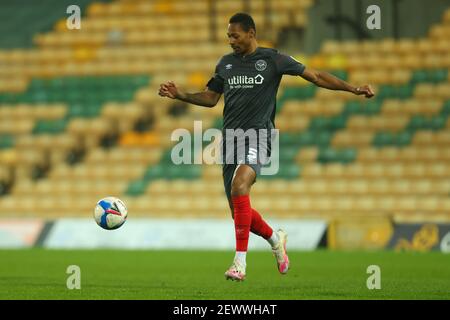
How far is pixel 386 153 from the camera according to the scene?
18.7m

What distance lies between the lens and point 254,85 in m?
8.48

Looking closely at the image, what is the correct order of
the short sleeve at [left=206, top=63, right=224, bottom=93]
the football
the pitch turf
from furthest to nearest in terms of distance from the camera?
the football, the short sleeve at [left=206, top=63, right=224, bottom=93], the pitch turf

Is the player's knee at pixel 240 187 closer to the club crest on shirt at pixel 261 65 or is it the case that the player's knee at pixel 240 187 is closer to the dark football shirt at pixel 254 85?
the dark football shirt at pixel 254 85

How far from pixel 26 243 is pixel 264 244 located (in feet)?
13.7

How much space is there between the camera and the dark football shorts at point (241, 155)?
8422 millimetres

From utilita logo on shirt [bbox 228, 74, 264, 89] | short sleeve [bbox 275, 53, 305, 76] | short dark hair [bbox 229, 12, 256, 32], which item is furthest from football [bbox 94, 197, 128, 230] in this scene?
short dark hair [bbox 229, 12, 256, 32]

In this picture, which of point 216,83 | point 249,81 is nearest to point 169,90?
point 216,83

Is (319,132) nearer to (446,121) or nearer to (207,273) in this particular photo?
(446,121)

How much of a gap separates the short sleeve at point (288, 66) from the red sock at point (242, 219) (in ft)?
3.75

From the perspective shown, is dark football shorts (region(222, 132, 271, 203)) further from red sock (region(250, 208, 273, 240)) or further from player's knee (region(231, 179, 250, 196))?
red sock (region(250, 208, 273, 240))

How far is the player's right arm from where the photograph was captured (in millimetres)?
8430

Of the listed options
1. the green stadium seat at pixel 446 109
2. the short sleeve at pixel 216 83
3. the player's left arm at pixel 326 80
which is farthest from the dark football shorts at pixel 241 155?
the green stadium seat at pixel 446 109

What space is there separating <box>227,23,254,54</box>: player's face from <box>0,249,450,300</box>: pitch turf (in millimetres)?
2031
